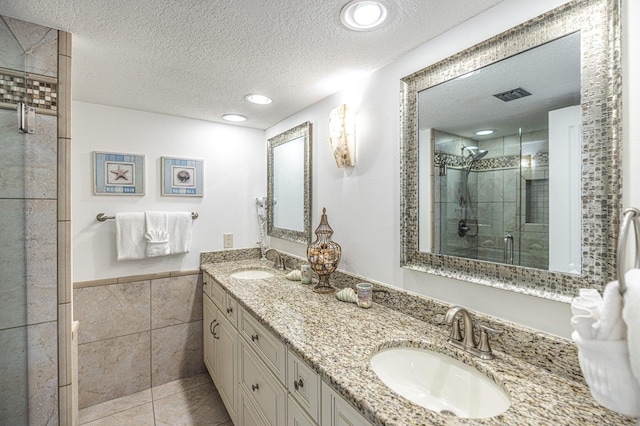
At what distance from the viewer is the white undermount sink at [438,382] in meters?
0.91

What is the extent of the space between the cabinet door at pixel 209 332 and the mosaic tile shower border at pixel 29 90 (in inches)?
58.9

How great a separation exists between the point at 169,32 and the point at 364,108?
1.00 meters

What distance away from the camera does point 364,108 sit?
166cm

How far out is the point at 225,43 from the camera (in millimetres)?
1327

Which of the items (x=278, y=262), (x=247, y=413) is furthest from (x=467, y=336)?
(x=278, y=262)

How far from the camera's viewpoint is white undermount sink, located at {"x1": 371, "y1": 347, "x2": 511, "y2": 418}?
0.91 meters

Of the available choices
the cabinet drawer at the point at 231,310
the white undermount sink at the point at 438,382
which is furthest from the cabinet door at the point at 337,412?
the cabinet drawer at the point at 231,310

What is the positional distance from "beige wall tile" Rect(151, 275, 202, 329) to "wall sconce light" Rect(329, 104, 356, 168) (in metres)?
1.60

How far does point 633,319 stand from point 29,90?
2.07 m

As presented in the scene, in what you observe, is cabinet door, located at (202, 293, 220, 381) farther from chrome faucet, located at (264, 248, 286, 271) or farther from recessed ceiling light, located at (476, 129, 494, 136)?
recessed ceiling light, located at (476, 129, 494, 136)

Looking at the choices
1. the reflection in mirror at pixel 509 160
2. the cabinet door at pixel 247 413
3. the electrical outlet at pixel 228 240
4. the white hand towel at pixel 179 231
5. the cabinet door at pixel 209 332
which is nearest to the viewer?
the reflection in mirror at pixel 509 160

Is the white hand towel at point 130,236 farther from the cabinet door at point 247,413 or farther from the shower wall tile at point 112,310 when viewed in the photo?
the cabinet door at point 247,413

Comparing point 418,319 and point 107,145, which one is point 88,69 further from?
point 418,319

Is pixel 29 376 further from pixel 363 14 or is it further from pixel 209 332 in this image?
pixel 363 14
